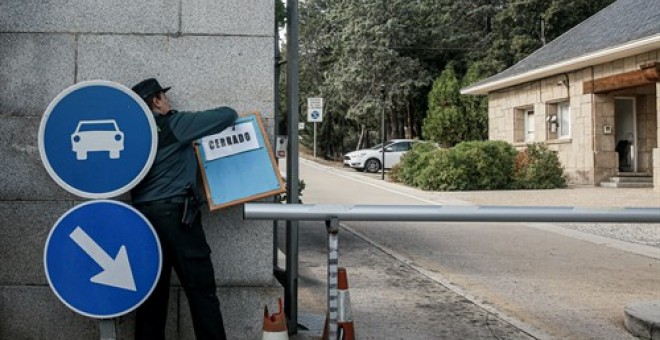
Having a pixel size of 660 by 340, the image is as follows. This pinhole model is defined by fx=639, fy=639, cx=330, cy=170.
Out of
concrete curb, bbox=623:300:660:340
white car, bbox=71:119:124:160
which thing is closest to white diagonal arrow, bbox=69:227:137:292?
white car, bbox=71:119:124:160

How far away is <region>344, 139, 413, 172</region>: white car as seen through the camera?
3297 centimetres

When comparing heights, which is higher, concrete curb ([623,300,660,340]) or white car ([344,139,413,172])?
white car ([344,139,413,172])

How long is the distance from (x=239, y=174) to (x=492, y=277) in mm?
4576

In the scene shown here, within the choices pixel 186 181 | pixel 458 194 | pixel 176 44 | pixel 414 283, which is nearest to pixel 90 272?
pixel 186 181

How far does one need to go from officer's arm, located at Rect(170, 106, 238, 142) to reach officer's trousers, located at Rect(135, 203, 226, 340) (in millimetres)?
426

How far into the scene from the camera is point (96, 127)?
3.52m

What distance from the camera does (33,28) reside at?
4352 millimetres

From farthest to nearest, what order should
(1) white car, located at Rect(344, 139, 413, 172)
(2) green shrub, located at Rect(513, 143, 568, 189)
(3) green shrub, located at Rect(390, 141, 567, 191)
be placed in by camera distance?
(1) white car, located at Rect(344, 139, 413, 172) → (2) green shrub, located at Rect(513, 143, 568, 189) → (3) green shrub, located at Rect(390, 141, 567, 191)

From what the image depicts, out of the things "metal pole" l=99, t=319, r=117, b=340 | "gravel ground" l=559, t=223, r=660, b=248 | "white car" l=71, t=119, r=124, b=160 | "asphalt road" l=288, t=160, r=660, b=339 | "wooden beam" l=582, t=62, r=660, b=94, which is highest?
"wooden beam" l=582, t=62, r=660, b=94

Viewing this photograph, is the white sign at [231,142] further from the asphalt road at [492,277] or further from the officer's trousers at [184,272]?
the asphalt road at [492,277]

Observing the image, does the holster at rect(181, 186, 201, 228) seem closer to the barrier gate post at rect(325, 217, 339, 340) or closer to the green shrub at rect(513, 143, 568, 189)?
the barrier gate post at rect(325, 217, 339, 340)

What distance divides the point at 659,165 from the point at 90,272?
18.7 metres

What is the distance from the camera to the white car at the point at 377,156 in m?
33.0

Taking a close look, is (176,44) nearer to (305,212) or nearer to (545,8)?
(305,212)
